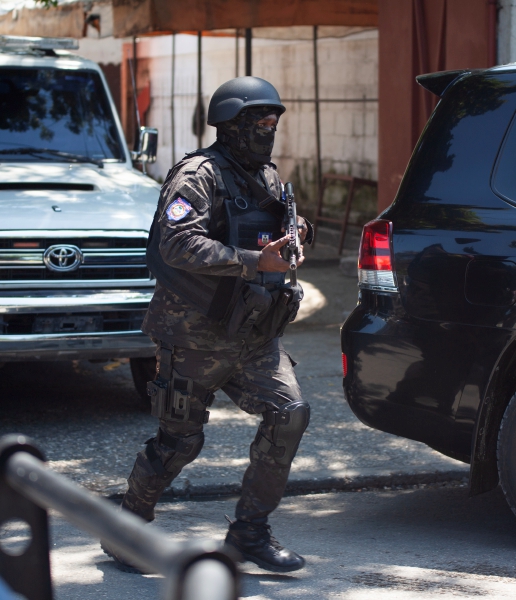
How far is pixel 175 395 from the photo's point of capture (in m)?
3.67

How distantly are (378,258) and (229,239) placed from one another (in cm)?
72

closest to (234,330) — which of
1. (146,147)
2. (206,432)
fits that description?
(206,432)

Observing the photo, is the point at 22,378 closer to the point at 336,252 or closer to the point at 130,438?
the point at 130,438

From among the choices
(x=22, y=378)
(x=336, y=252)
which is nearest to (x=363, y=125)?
(x=336, y=252)

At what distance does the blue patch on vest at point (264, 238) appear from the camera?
369 centimetres

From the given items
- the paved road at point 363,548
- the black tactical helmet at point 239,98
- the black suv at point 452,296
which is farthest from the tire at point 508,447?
the black tactical helmet at point 239,98

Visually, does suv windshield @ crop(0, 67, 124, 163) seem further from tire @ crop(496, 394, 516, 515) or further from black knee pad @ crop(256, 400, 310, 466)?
tire @ crop(496, 394, 516, 515)

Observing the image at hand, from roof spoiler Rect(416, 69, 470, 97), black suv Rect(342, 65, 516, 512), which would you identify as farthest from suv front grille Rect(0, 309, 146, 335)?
roof spoiler Rect(416, 69, 470, 97)

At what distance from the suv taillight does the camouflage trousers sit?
559 mm

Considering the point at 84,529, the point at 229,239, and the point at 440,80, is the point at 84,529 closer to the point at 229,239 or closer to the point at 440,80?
the point at 229,239

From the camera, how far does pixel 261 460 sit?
3719mm

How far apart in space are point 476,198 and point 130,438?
2614 millimetres

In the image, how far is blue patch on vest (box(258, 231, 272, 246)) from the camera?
369 centimetres

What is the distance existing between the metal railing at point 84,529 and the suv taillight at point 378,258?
2.49 metres
